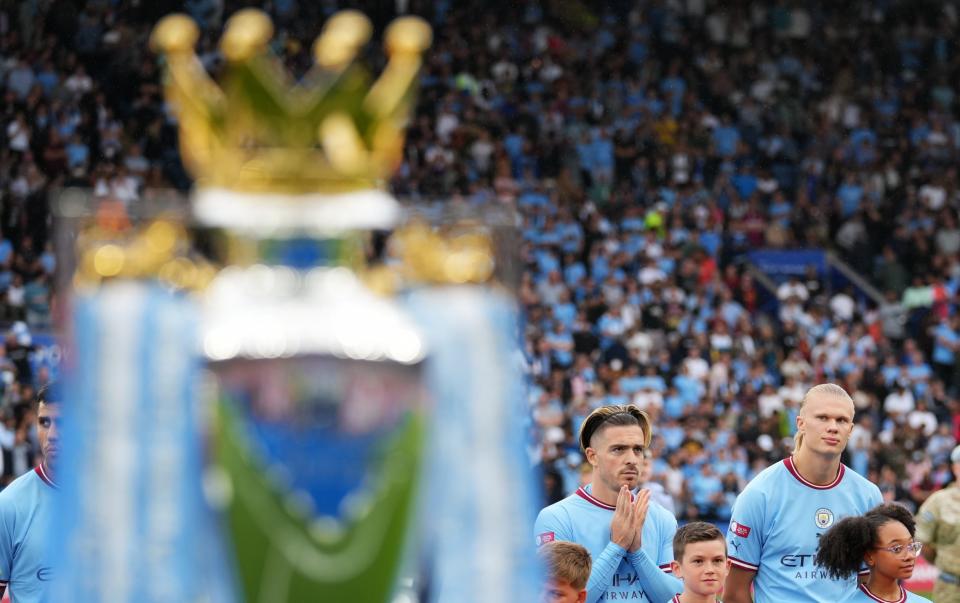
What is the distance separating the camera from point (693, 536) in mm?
Answer: 6730

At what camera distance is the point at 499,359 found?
11.7 ft

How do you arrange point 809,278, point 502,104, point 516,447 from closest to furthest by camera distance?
1. point 516,447
2. point 809,278
3. point 502,104

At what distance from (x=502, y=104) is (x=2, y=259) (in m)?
8.61

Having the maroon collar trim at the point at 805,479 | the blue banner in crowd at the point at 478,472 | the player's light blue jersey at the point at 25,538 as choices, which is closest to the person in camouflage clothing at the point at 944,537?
the maroon collar trim at the point at 805,479

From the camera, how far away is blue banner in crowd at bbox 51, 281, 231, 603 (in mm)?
3291

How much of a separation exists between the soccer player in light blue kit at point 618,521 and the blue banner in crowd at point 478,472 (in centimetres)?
311

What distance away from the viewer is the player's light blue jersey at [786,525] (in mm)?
7508

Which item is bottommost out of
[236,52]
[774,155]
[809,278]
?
[236,52]

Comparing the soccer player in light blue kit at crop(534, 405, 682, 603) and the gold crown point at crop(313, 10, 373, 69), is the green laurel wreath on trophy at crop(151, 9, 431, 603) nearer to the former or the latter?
the gold crown point at crop(313, 10, 373, 69)

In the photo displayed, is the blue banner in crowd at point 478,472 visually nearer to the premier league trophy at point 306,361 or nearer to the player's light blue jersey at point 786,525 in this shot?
the premier league trophy at point 306,361

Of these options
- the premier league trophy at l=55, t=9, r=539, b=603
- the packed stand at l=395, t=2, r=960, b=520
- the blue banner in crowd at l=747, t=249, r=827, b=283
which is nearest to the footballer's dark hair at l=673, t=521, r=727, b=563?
the premier league trophy at l=55, t=9, r=539, b=603

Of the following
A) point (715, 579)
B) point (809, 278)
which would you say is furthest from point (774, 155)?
point (715, 579)

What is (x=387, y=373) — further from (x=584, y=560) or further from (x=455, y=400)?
(x=584, y=560)

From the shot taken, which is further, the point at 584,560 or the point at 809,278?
the point at 809,278
